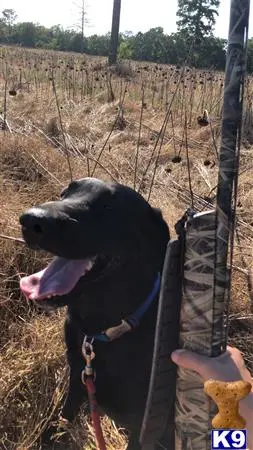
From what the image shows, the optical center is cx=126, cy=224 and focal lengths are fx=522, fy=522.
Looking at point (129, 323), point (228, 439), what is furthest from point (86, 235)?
point (228, 439)

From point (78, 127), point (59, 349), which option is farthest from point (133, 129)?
point (59, 349)

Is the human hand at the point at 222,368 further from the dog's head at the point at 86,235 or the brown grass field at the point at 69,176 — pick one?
the brown grass field at the point at 69,176

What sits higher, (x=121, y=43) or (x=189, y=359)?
(x=121, y=43)

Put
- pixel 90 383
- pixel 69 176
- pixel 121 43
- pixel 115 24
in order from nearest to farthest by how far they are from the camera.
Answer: pixel 90 383 → pixel 69 176 → pixel 115 24 → pixel 121 43

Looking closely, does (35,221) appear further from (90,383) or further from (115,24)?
(115,24)

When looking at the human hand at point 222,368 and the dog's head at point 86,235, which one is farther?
the dog's head at point 86,235

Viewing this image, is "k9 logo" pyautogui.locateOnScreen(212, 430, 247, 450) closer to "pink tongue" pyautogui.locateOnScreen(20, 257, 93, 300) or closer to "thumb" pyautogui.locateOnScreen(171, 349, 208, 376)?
"thumb" pyautogui.locateOnScreen(171, 349, 208, 376)

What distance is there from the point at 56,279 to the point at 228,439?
811mm

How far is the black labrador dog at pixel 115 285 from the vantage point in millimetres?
1803

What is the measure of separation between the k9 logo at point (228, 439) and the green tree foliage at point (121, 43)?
22.5 feet

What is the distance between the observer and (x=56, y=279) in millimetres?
1790

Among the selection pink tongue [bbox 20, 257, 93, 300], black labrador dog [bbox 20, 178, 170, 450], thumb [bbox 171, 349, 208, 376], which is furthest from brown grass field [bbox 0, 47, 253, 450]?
thumb [bbox 171, 349, 208, 376]

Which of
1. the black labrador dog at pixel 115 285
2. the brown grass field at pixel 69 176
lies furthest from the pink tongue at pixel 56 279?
the brown grass field at pixel 69 176

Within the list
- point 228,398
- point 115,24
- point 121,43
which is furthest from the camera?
point 121,43
